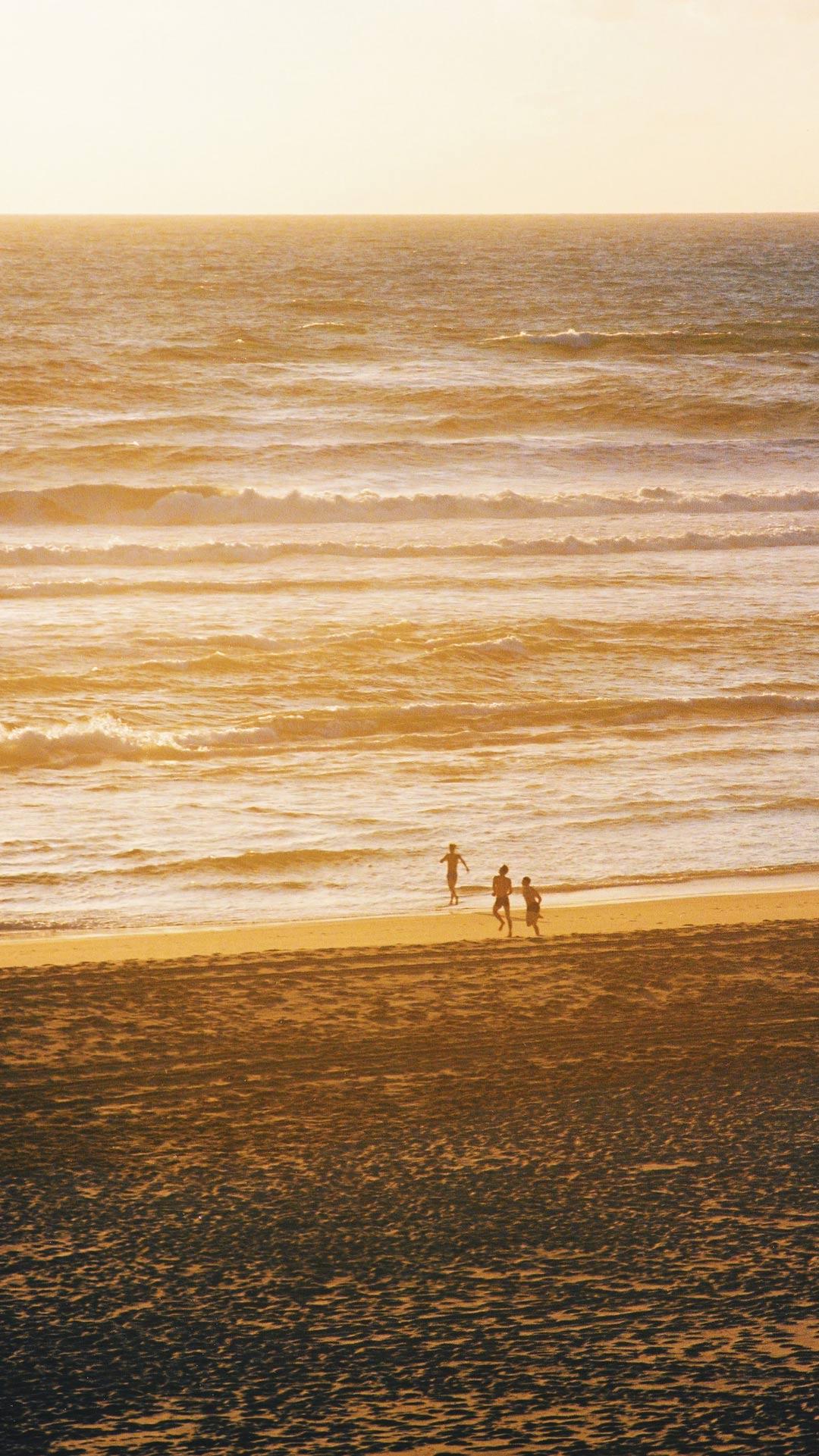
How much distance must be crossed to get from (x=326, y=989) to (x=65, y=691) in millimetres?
11355

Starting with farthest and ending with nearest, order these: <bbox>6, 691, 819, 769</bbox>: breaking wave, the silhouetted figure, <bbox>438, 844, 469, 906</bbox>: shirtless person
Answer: <bbox>6, 691, 819, 769</bbox>: breaking wave → <bbox>438, 844, 469, 906</bbox>: shirtless person → the silhouetted figure

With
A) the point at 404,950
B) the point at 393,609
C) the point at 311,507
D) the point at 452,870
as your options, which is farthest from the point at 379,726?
the point at 311,507

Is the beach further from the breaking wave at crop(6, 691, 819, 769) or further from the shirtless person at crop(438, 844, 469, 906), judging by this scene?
the shirtless person at crop(438, 844, 469, 906)

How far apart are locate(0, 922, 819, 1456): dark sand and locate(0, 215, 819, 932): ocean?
2.95 metres

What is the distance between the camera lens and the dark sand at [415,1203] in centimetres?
793

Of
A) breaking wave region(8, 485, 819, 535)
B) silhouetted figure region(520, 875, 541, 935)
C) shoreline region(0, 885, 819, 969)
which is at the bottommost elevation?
shoreline region(0, 885, 819, 969)

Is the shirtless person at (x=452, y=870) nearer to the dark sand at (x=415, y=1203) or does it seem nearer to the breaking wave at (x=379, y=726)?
the dark sand at (x=415, y=1203)

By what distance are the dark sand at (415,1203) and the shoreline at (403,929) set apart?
1.39ft

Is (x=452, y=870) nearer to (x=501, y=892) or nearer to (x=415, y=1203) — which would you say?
(x=501, y=892)

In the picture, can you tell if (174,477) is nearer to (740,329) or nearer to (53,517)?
(53,517)

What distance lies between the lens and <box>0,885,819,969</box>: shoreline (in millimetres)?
14148

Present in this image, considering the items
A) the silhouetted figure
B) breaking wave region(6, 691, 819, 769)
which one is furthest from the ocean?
the silhouetted figure

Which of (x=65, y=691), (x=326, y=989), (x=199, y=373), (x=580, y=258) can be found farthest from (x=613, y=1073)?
(x=580, y=258)

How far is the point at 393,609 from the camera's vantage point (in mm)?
28141
